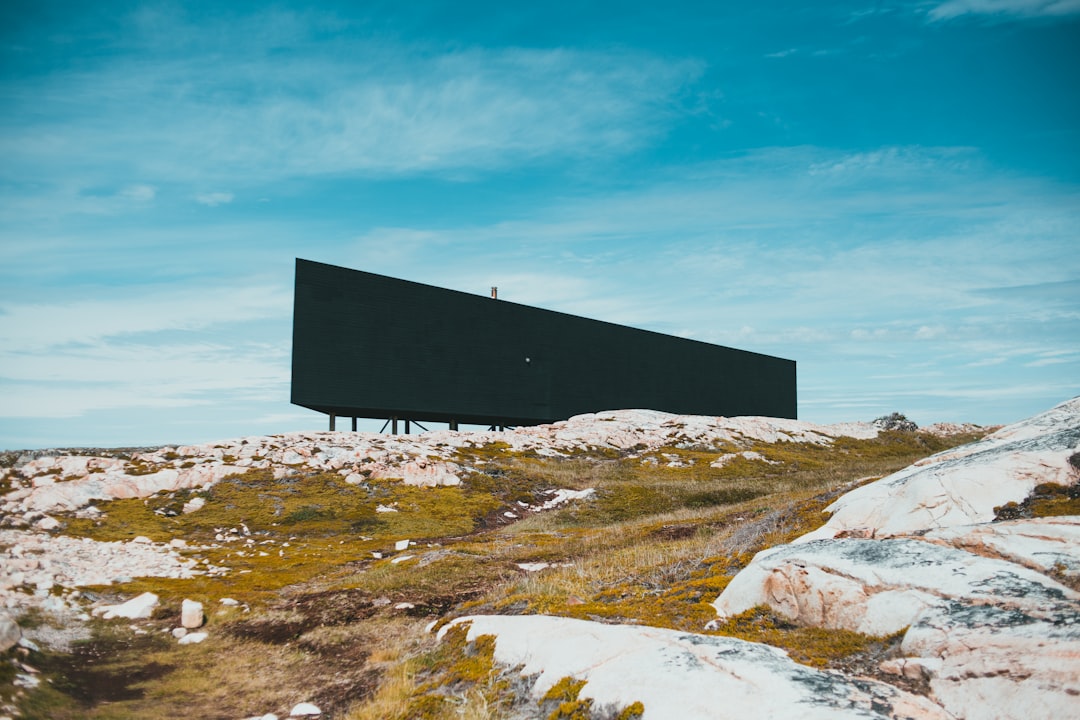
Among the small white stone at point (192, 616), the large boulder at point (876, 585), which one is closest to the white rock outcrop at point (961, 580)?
the large boulder at point (876, 585)

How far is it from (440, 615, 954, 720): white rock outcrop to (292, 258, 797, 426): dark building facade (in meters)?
46.5

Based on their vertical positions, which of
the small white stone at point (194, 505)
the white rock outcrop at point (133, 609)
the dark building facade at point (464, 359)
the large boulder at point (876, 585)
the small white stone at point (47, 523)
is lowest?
the white rock outcrop at point (133, 609)

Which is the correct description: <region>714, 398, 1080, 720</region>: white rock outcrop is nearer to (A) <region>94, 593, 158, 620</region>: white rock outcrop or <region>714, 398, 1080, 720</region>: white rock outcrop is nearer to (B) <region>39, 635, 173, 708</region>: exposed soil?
(B) <region>39, 635, 173, 708</region>: exposed soil

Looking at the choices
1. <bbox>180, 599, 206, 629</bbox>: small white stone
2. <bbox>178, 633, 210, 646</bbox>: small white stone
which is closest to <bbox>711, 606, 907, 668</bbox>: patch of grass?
<bbox>178, 633, 210, 646</bbox>: small white stone

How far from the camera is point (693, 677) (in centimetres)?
711

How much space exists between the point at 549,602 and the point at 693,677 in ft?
18.2

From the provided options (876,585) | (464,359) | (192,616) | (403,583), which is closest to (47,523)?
(192,616)

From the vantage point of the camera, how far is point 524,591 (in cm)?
1415

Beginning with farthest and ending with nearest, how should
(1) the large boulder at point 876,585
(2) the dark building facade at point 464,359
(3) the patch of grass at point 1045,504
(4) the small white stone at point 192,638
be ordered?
(2) the dark building facade at point 464,359, (4) the small white stone at point 192,638, (3) the patch of grass at point 1045,504, (1) the large boulder at point 876,585

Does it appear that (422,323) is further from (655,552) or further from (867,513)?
(867,513)

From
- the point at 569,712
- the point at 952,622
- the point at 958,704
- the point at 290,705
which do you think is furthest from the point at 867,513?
the point at 290,705

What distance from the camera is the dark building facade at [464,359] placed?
52656 mm

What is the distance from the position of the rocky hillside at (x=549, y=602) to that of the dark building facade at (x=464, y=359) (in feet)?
72.5

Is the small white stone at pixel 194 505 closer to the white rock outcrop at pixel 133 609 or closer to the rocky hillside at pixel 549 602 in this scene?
the rocky hillside at pixel 549 602
